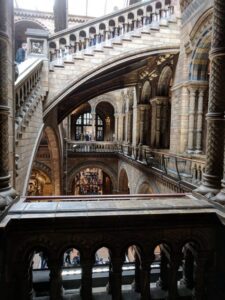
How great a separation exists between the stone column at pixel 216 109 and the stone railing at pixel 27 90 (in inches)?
126

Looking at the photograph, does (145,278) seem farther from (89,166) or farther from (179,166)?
(89,166)

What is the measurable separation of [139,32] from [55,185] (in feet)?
32.0

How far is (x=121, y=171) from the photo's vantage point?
17.0 meters

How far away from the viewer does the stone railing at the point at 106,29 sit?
6.77 meters

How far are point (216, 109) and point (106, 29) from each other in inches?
231

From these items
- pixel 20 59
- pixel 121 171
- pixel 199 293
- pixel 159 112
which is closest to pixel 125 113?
pixel 121 171

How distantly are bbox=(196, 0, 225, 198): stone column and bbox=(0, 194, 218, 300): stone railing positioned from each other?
0.90 feet

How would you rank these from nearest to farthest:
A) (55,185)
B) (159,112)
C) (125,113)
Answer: (159,112), (55,185), (125,113)

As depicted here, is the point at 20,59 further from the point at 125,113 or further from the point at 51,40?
the point at 125,113

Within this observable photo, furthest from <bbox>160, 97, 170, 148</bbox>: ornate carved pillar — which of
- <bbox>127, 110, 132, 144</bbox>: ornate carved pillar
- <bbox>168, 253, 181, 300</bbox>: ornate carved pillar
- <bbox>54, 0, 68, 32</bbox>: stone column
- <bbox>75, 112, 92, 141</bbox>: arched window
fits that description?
<bbox>75, 112, 92, 141</bbox>: arched window

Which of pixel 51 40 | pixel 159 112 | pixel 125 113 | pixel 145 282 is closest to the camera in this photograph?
pixel 145 282

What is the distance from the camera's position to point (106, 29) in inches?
277

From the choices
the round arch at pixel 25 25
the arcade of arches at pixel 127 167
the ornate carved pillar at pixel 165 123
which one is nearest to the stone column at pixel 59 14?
the arcade of arches at pixel 127 167

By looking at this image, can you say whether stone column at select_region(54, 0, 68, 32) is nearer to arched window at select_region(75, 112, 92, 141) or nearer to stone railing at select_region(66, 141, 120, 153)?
stone railing at select_region(66, 141, 120, 153)
